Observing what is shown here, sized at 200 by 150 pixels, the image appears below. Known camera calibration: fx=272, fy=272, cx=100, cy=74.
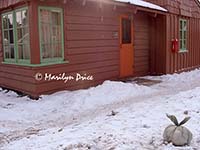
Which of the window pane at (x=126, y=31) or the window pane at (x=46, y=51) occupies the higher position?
the window pane at (x=126, y=31)

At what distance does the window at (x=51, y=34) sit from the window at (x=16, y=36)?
1.19ft

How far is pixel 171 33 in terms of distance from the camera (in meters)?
10.5

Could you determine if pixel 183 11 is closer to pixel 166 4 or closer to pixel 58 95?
pixel 166 4

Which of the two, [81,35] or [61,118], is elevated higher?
[81,35]

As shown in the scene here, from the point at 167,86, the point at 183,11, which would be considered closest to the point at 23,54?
the point at 167,86

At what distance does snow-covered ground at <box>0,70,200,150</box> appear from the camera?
136 inches

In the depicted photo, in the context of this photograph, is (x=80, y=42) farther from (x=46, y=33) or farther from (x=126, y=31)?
(x=126, y=31)

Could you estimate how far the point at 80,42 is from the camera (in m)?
7.32

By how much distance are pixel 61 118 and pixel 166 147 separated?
249 centimetres

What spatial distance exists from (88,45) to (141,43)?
3.11 metres

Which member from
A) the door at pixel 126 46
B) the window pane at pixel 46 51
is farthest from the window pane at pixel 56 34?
the door at pixel 126 46

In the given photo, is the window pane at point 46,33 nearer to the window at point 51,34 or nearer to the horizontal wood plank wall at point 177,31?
the window at point 51,34

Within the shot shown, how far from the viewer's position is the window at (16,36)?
6559mm

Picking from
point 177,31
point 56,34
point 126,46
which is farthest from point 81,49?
point 177,31
